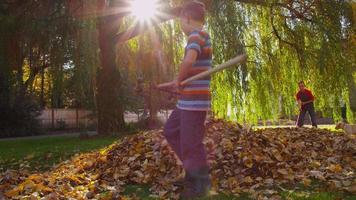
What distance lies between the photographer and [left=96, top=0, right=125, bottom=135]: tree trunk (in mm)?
14469

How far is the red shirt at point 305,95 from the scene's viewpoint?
1241 centimetres

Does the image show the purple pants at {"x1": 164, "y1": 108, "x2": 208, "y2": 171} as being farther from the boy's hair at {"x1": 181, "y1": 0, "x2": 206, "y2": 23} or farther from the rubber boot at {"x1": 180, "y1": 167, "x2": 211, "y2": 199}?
the boy's hair at {"x1": 181, "y1": 0, "x2": 206, "y2": 23}

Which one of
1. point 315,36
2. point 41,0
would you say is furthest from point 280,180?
point 41,0

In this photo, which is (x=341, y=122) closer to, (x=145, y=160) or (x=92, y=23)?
(x=92, y=23)

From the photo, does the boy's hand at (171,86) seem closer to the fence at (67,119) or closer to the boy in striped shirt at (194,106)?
the boy in striped shirt at (194,106)

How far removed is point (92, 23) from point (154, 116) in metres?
13.4

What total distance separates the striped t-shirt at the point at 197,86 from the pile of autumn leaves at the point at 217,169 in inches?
32.9

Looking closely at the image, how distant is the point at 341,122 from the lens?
46.3 ft

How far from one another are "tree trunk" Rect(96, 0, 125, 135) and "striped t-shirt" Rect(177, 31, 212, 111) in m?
10.3

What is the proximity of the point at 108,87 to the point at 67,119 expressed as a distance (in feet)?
45.9

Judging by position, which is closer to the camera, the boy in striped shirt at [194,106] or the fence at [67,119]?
the boy in striped shirt at [194,106]

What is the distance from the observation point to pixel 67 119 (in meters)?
27.9

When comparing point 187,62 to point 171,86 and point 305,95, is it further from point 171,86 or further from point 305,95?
point 305,95

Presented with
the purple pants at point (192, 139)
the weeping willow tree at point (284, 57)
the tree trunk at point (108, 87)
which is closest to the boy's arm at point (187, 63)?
the purple pants at point (192, 139)
